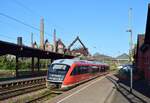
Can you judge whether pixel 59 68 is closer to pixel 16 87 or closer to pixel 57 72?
pixel 57 72

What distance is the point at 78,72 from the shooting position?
30.1m

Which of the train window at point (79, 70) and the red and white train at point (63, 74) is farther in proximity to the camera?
the train window at point (79, 70)

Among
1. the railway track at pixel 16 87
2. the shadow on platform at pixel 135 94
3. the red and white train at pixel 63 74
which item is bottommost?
the railway track at pixel 16 87

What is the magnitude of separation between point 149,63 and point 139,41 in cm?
1319

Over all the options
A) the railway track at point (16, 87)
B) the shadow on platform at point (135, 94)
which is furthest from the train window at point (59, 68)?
the shadow on platform at point (135, 94)

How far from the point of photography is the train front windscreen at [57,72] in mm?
26183

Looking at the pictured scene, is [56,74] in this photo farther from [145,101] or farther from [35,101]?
[145,101]

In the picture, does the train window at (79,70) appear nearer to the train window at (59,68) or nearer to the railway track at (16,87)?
the train window at (59,68)

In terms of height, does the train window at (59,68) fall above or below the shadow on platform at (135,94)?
above

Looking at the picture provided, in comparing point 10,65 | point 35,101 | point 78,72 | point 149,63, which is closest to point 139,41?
point 149,63

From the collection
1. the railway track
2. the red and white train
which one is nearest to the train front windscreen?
the red and white train

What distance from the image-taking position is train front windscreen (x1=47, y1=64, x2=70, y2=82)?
26183 mm

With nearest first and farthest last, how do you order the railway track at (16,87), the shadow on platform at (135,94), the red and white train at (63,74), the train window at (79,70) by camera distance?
the shadow on platform at (135,94), the railway track at (16,87), the red and white train at (63,74), the train window at (79,70)

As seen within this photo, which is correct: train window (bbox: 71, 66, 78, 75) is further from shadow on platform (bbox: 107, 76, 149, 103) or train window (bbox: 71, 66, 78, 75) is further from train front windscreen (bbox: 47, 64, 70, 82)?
shadow on platform (bbox: 107, 76, 149, 103)
